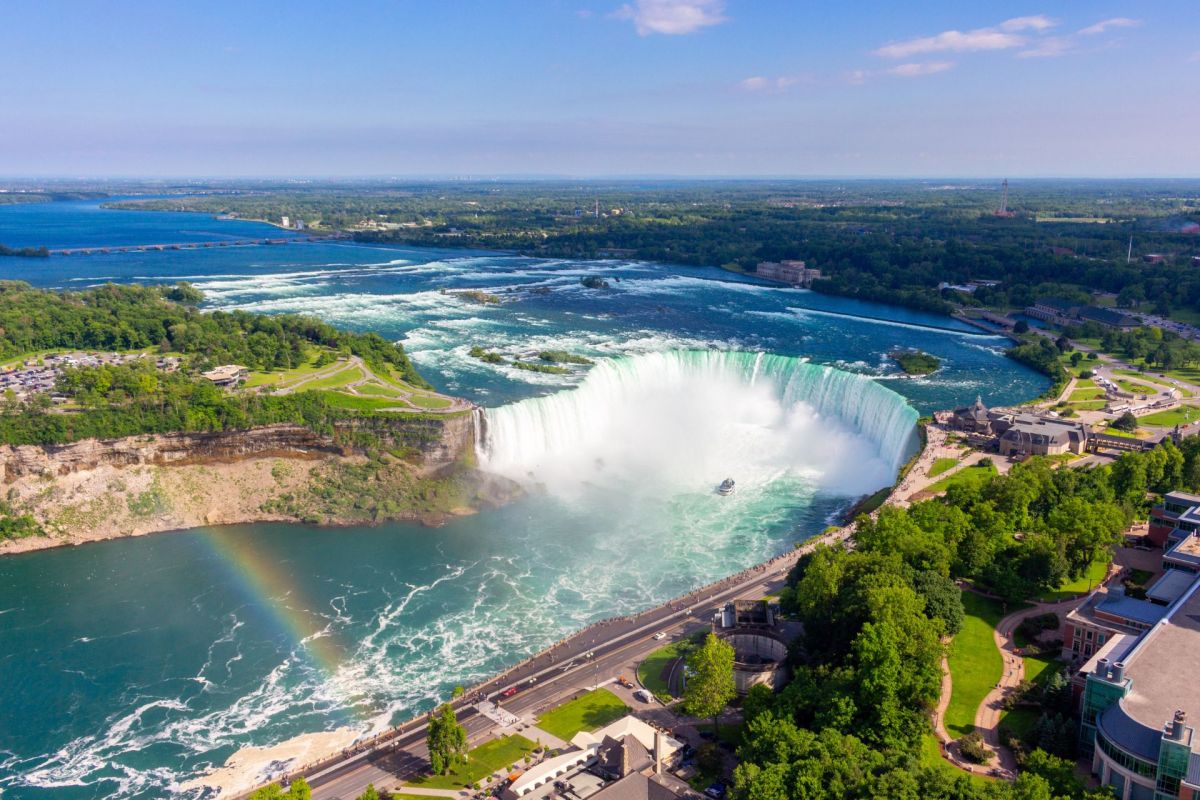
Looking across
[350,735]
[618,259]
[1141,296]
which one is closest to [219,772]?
[350,735]

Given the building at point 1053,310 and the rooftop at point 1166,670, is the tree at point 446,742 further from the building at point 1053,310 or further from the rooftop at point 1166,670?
the building at point 1053,310

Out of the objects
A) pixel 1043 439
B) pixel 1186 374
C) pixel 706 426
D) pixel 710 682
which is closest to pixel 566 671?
pixel 710 682

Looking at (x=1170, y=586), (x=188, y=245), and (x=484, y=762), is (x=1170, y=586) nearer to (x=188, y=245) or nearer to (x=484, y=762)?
(x=484, y=762)

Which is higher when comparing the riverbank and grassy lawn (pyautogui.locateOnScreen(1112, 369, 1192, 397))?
grassy lawn (pyautogui.locateOnScreen(1112, 369, 1192, 397))

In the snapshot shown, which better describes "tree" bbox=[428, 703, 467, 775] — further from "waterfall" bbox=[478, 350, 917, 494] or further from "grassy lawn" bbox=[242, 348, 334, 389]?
"grassy lawn" bbox=[242, 348, 334, 389]

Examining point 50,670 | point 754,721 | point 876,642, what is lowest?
point 50,670

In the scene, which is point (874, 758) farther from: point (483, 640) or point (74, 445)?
point (74, 445)

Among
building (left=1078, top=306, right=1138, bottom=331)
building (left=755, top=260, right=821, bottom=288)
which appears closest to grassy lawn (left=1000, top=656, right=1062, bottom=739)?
building (left=1078, top=306, right=1138, bottom=331)
